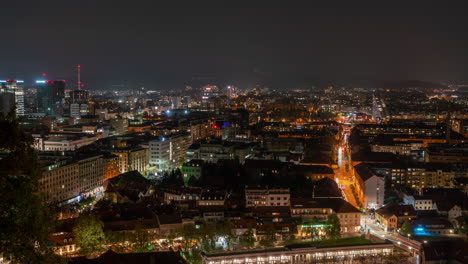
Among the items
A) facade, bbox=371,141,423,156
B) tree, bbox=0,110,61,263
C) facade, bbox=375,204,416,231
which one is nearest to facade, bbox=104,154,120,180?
facade, bbox=375,204,416,231

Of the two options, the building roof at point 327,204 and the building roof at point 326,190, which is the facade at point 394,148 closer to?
the building roof at point 326,190

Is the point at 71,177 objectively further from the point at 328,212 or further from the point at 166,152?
the point at 328,212

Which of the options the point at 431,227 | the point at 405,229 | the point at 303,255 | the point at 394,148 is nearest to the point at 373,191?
the point at 431,227

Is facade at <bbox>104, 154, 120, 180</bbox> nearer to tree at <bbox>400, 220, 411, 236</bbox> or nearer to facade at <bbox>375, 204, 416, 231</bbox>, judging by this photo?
facade at <bbox>375, 204, 416, 231</bbox>

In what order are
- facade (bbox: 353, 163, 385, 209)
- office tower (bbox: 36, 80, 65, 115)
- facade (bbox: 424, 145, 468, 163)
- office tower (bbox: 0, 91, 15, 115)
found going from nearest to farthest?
facade (bbox: 353, 163, 385, 209) < facade (bbox: 424, 145, 468, 163) < office tower (bbox: 0, 91, 15, 115) < office tower (bbox: 36, 80, 65, 115)

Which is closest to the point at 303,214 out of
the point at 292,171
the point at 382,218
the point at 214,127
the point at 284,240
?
the point at 284,240

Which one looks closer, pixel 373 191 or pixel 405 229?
pixel 405 229

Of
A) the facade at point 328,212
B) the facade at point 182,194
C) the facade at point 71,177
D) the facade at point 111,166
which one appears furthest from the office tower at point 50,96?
the facade at point 328,212
